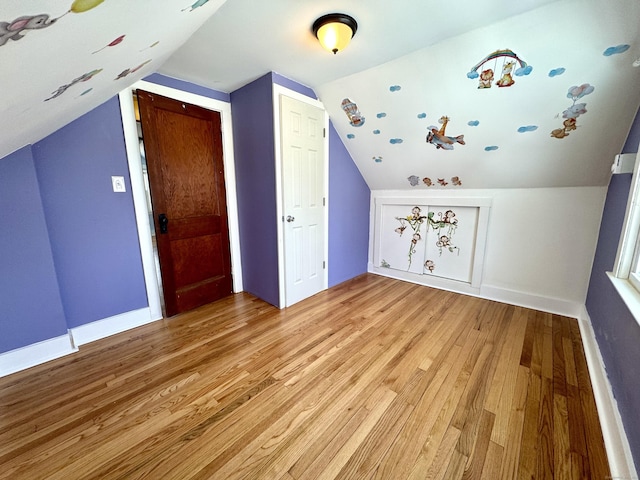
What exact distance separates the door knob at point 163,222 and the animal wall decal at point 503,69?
106 inches

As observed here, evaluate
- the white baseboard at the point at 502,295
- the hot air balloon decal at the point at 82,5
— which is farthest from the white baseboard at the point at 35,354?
the white baseboard at the point at 502,295

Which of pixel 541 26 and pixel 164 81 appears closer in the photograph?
pixel 541 26

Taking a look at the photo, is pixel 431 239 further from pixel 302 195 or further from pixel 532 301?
pixel 302 195

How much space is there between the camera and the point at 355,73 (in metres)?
2.11

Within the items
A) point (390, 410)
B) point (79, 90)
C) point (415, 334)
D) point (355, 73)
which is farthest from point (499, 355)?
point (79, 90)

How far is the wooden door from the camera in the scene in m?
2.07

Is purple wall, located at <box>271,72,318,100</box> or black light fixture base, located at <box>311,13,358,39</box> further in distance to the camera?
purple wall, located at <box>271,72,318,100</box>

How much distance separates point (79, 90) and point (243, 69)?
121 cm

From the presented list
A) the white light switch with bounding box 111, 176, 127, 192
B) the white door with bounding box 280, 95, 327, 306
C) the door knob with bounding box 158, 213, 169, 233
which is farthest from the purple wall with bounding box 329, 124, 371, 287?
the white light switch with bounding box 111, 176, 127, 192

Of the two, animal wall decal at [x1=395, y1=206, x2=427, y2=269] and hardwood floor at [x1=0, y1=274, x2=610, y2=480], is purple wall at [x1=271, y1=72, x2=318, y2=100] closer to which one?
animal wall decal at [x1=395, y1=206, x2=427, y2=269]

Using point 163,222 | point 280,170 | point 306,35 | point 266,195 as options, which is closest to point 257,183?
point 266,195

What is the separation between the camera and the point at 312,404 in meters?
1.33

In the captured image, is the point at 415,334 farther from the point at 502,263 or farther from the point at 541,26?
the point at 541,26

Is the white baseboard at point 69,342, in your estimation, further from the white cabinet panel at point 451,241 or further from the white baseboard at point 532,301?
the white baseboard at point 532,301
